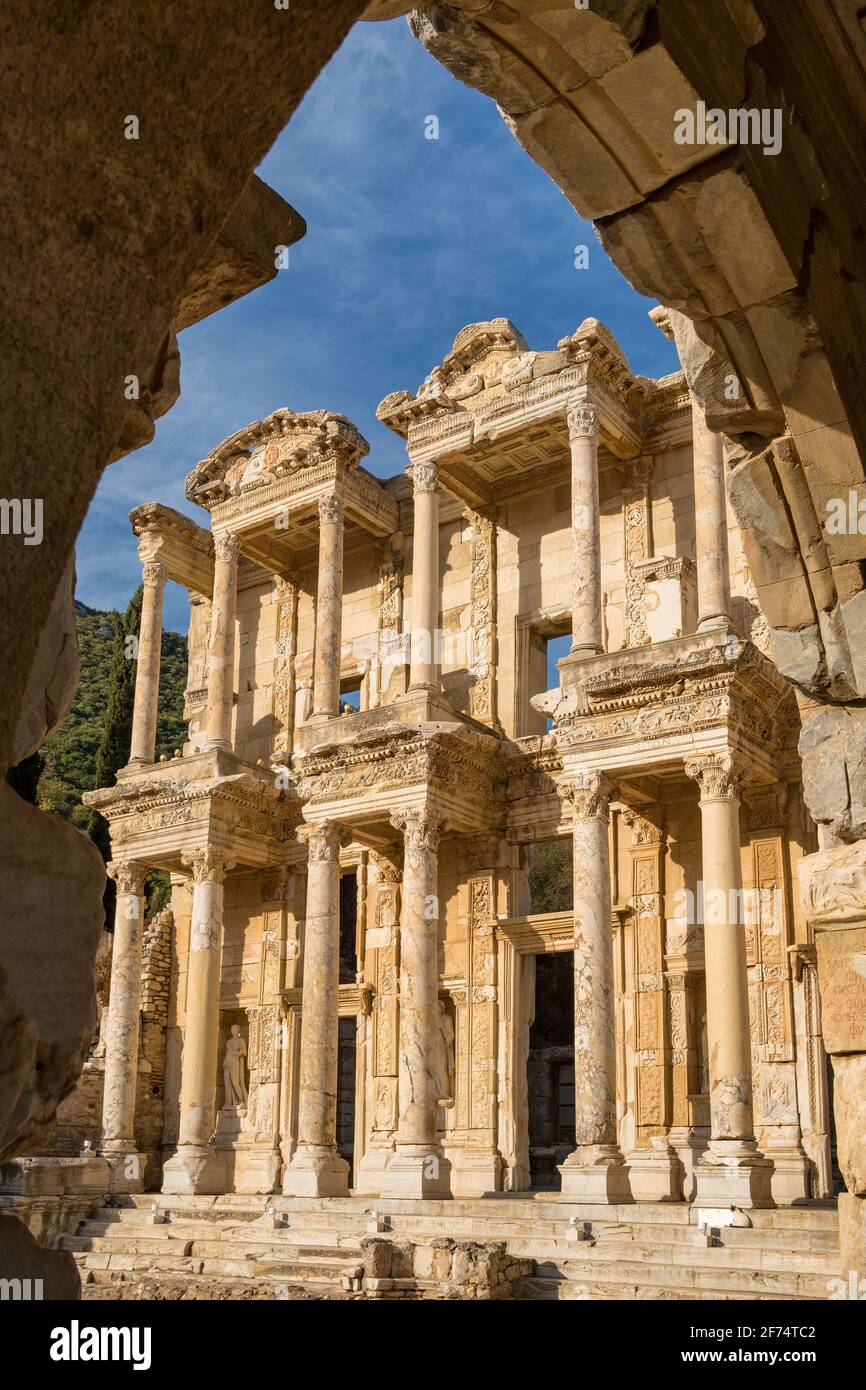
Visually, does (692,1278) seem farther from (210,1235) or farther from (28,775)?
(28,775)

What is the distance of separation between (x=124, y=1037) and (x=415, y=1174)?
580 centimetres

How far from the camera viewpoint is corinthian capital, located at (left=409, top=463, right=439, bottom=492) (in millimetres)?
19484

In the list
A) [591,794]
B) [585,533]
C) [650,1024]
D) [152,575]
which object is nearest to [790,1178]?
[650,1024]

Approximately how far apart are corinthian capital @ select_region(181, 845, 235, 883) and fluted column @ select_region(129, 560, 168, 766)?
7.20 feet

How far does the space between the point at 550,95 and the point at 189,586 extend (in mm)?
19508

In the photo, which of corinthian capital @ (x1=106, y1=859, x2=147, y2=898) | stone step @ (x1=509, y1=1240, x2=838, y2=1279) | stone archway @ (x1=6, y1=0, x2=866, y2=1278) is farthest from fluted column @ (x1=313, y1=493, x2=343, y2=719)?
stone archway @ (x1=6, y1=0, x2=866, y2=1278)

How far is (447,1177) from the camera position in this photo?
17.0 metres

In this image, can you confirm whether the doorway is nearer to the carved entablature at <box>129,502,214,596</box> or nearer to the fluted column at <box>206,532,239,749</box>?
the fluted column at <box>206,532,239,749</box>

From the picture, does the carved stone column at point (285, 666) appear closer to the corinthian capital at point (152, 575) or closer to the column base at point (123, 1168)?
the corinthian capital at point (152, 575)

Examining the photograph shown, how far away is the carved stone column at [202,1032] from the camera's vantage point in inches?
740

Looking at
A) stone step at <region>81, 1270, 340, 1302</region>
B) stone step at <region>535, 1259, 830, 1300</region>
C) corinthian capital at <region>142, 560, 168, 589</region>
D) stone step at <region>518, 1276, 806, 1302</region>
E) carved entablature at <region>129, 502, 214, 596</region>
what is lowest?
stone step at <region>81, 1270, 340, 1302</region>

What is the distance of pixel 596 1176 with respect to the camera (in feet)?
49.0

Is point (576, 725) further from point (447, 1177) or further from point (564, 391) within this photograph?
point (447, 1177)

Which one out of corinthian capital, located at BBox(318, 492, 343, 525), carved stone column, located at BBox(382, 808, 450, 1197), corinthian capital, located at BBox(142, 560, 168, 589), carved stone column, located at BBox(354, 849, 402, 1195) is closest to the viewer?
carved stone column, located at BBox(382, 808, 450, 1197)
